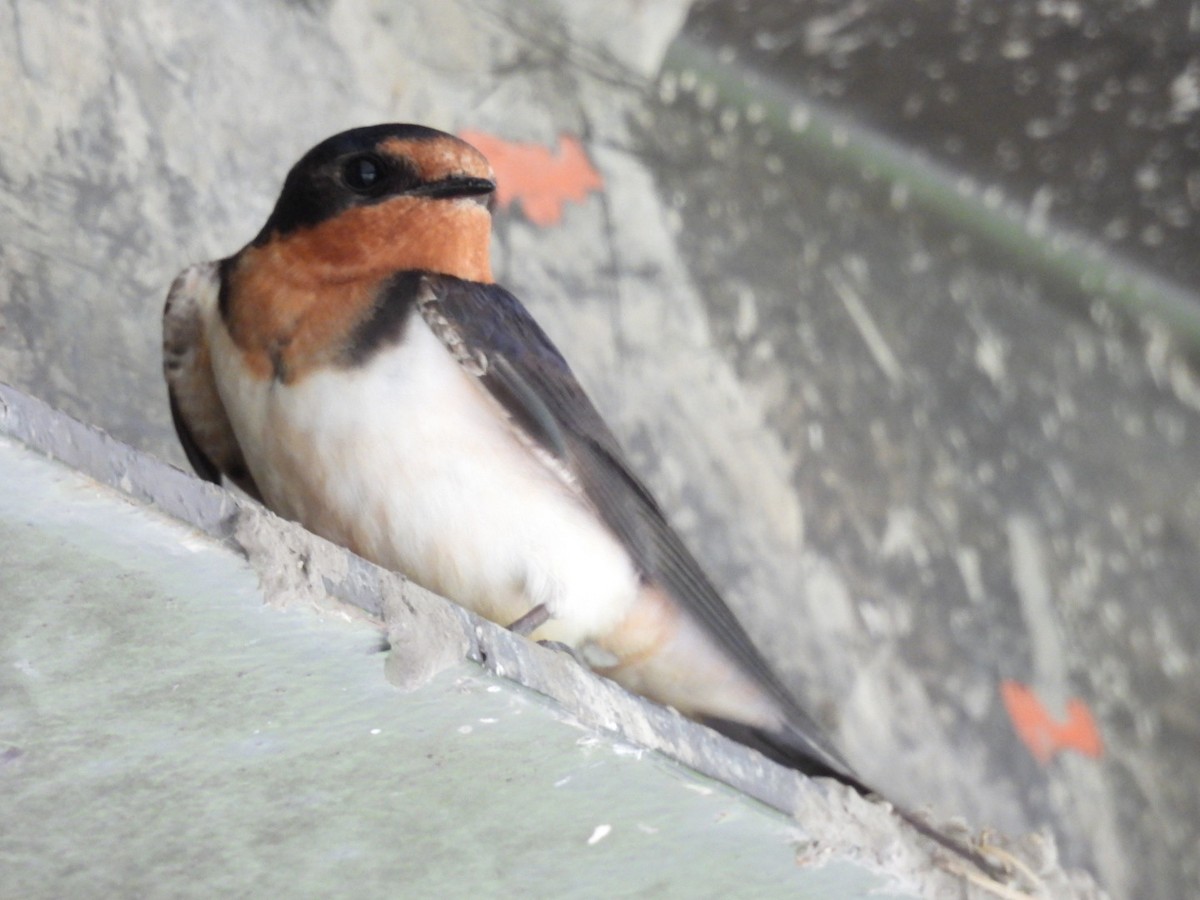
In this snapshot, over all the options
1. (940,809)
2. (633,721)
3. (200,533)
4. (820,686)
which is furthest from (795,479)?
(200,533)

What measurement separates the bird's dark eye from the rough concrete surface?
361mm

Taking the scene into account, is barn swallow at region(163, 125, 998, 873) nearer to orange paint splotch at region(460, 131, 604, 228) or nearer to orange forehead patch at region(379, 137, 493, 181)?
orange forehead patch at region(379, 137, 493, 181)

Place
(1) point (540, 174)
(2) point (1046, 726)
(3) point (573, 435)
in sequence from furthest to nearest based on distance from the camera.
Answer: (2) point (1046, 726) → (1) point (540, 174) → (3) point (573, 435)

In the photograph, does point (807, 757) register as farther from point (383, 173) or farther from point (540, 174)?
point (540, 174)

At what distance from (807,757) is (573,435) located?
0.32 metres

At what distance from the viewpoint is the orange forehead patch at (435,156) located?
1338mm

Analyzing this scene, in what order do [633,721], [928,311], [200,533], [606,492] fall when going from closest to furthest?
1. [200,533]
2. [633,721]
3. [606,492]
4. [928,311]

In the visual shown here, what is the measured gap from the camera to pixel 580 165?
83.7 inches

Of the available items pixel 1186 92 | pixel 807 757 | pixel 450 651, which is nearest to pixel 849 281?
pixel 1186 92

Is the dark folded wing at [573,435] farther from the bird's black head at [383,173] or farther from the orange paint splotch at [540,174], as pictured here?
the orange paint splotch at [540,174]

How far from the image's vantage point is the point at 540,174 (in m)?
2.07

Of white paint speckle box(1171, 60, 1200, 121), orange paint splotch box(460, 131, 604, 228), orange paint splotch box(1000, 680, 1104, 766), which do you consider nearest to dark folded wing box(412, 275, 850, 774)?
orange paint splotch box(460, 131, 604, 228)

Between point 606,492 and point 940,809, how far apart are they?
2.93 feet

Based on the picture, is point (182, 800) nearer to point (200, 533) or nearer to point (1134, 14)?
point (200, 533)
